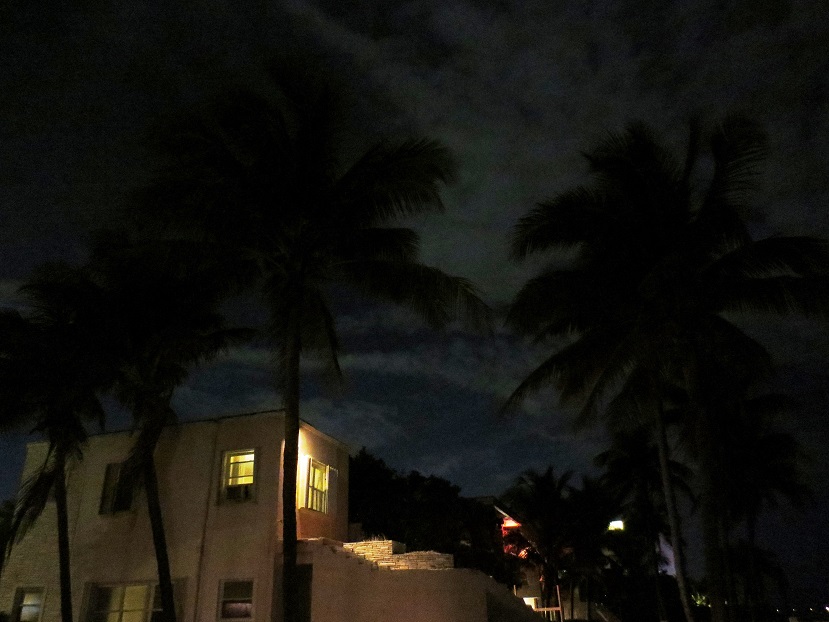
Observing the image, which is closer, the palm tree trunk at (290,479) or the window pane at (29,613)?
the palm tree trunk at (290,479)

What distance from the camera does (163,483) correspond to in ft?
56.3

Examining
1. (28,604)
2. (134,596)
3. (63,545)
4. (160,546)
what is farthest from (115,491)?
(160,546)

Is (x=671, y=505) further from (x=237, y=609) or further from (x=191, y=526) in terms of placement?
(x=191, y=526)

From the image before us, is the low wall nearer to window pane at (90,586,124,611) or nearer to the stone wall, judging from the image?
the stone wall

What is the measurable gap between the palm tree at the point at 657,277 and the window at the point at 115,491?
34.2 feet

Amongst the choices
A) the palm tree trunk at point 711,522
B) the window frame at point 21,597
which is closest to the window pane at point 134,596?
→ the window frame at point 21,597

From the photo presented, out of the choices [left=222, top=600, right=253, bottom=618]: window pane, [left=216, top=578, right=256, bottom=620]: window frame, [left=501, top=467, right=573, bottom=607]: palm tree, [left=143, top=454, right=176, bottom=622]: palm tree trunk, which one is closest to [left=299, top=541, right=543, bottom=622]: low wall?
[left=216, top=578, right=256, bottom=620]: window frame

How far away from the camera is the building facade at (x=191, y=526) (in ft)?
50.8

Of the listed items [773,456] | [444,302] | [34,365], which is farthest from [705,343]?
[773,456]

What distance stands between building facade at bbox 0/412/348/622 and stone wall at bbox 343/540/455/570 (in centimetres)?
150

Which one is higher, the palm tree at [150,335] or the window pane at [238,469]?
the palm tree at [150,335]

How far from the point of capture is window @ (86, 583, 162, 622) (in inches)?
642

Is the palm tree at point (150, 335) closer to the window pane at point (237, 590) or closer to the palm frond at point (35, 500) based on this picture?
the window pane at point (237, 590)

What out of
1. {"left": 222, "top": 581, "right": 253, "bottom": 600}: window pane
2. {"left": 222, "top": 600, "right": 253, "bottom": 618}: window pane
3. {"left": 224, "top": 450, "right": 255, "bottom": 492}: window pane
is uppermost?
{"left": 224, "top": 450, "right": 255, "bottom": 492}: window pane
